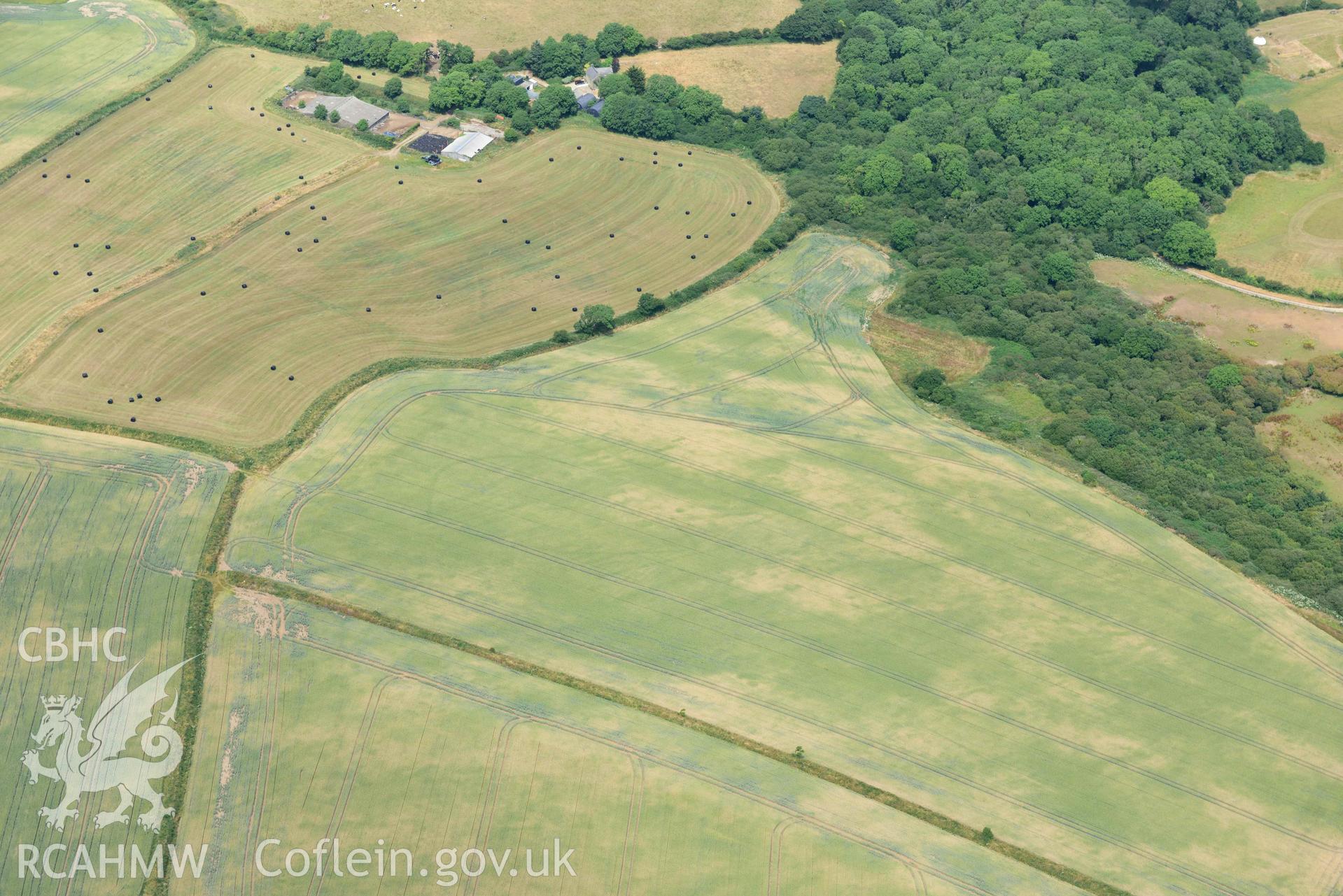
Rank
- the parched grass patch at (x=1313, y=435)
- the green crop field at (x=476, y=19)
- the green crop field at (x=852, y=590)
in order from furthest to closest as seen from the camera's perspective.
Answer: the green crop field at (x=476, y=19) → the parched grass patch at (x=1313, y=435) → the green crop field at (x=852, y=590)

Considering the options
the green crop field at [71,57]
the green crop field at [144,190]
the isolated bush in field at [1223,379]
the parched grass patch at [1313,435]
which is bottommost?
the parched grass patch at [1313,435]

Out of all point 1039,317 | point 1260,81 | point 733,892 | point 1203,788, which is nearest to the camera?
point 733,892

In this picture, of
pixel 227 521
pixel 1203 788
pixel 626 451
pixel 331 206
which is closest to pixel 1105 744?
pixel 1203 788

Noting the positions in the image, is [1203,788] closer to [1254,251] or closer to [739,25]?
[1254,251]

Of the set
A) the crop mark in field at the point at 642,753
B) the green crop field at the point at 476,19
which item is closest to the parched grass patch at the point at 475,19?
the green crop field at the point at 476,19

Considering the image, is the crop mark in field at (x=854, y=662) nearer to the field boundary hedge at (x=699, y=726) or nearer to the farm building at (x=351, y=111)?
the field boundary hedge at (x=699, y=726)

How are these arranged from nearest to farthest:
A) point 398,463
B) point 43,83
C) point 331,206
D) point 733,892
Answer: point 733,892 → point 398,463 → point 331,206 → point 43,83

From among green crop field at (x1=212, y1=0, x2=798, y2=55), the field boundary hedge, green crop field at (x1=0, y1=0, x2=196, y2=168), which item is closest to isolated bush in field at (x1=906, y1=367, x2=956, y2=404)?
the field boundary hedge
